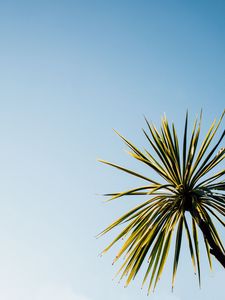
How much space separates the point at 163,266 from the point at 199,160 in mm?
1514

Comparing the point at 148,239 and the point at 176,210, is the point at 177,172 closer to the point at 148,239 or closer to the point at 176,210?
the point at 176,210

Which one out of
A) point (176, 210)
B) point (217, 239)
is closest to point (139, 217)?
point (176, 210)

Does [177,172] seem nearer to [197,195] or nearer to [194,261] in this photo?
[197,195]

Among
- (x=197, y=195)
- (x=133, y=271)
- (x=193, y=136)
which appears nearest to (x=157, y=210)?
(x=197, y=195)

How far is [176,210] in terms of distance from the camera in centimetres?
372

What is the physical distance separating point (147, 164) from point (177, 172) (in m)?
0.48

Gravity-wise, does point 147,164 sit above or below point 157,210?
above

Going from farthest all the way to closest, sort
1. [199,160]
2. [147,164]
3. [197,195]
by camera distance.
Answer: [147,164] < [199,160] < [197,195]

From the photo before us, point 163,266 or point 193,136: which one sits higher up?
point 193,136

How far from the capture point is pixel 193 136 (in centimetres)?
420

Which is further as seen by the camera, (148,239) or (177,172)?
(177,172)

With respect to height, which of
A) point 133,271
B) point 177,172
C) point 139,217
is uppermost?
point 177,172

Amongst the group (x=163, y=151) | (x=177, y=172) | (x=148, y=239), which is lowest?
(x=148, y=239)

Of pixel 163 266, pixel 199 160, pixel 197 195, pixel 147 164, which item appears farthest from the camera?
pixel 147 164
